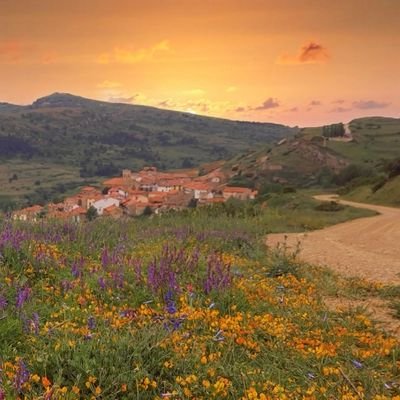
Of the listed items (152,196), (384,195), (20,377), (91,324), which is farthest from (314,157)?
(20,377)

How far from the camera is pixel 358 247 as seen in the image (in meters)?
16.9

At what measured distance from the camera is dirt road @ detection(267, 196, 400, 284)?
38.1 feet

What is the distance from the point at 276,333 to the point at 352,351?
0.75 meters

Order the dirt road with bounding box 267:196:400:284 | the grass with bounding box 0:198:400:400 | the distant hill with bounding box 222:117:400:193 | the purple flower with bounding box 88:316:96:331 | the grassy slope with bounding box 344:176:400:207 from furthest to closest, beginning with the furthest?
the distant hill with bounding box 222:117:400:193 → the grassy slope with bounding box 344:176:400:207 → the dirt road with bounding box 267:196:400:284 → the purple flower with bounding box 88:316:96:331 → the grass with bounding box 0:198:400:400

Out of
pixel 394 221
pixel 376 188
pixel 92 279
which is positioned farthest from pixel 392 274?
pixel 376 188

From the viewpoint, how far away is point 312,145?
11275cm

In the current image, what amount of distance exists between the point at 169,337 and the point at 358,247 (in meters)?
14.2

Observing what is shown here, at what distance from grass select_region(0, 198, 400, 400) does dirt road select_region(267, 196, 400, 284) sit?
472 centimetres

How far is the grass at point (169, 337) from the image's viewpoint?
3.36 metres

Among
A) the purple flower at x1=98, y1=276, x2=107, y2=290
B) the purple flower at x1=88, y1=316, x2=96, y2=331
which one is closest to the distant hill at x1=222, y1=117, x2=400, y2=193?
the purple flower at x1=98, y1=276, x2=107, y2=290

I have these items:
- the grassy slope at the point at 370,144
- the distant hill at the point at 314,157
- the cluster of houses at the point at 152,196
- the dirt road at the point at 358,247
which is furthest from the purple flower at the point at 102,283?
the grassy slope at the point at 370,144

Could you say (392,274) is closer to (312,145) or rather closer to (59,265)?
(59,265)

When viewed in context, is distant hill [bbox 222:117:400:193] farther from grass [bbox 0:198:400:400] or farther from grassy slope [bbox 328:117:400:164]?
grass [bbox 0:198:400:400]

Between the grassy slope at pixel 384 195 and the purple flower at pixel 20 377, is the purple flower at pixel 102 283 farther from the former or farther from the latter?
the grassy slope at pixel 384 195
